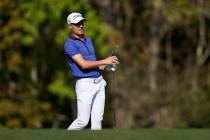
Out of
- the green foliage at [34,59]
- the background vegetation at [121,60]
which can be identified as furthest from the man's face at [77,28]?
the green foliage at [34,59]

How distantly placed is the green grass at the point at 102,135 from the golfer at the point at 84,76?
→ 1388mm

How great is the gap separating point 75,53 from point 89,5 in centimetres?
2091

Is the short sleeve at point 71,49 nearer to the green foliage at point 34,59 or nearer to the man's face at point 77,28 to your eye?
the man's face at point 77,28

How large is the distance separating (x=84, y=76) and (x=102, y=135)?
69.9 inches

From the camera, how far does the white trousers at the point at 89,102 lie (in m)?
11.7

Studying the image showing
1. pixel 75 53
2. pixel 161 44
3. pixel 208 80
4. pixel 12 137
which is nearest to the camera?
pixel 12 137

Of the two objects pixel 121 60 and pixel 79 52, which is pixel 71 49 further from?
pixel 121 60

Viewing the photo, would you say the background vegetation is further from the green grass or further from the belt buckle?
the green grass

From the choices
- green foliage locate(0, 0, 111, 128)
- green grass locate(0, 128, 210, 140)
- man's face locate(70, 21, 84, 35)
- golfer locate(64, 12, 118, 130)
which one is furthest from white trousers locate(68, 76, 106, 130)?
green foliage locate(0, 0, 111, 128)

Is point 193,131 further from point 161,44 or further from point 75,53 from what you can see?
point 161,44

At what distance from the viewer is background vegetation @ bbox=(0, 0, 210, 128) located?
1252 inches

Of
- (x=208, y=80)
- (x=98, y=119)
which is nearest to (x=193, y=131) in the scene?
(x=98, y=119)

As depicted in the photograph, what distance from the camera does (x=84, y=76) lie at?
1174cm

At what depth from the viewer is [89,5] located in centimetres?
3250
